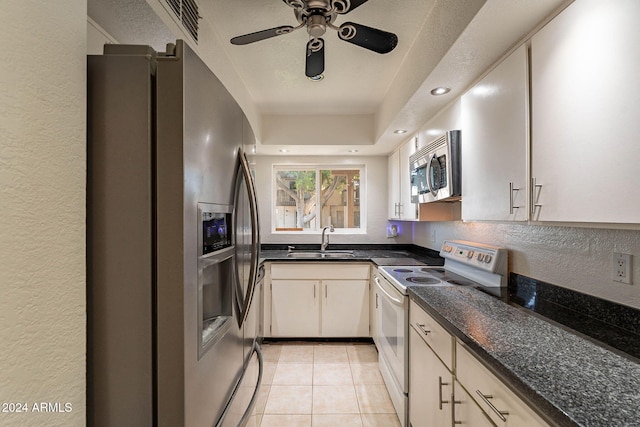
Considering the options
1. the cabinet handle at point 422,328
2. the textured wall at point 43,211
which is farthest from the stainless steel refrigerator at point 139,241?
the cabinet handle at point 422,328

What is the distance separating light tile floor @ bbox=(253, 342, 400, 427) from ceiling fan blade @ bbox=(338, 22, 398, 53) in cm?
195

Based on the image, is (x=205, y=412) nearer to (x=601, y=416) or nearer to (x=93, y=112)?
Answer: (x=93, y=112)

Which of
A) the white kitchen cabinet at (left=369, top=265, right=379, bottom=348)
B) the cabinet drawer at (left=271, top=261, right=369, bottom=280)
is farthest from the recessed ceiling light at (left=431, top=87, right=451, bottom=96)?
the cabinet drawer at (left=271, top=261, right=369, bottom=280)

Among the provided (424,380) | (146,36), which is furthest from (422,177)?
(146,36)

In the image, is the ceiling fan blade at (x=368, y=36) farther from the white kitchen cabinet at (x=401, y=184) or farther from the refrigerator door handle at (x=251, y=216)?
the white kitchen cabinet at (x=401, y=184)

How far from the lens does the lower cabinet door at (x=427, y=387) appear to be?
125 cm

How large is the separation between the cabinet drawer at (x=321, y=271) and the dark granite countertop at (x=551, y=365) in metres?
1.71

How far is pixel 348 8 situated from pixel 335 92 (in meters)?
1.41

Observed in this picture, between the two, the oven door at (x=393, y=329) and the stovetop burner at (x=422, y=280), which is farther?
the stovetop burner at (x=422, y=280)

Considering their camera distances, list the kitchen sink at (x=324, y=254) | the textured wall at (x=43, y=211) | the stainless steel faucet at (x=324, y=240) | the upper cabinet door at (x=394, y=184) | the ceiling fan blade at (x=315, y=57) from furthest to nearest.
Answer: the stainless steel faucet at (x=324, y=240) → the kitchen sink at (x=324, y=254) → the upper cabinet door at (x=394, y=184) → the ceiling fan blade at (x=315, y=57) → the textured wall at (x=43, y=211)

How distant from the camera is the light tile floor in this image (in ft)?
6.33

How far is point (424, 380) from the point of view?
1.49m

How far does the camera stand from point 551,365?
83 cm

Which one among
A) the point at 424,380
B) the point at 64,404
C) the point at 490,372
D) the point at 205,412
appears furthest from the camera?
the point at 424,380
